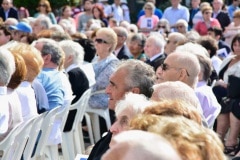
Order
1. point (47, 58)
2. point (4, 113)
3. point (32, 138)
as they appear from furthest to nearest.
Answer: point (47, 58), point (32, 138), point (4, 113)

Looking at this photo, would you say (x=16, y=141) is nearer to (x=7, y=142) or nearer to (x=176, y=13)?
(x=7, y=142)

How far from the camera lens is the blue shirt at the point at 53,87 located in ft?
24.2

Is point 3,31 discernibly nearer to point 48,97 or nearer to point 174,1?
point 48,97

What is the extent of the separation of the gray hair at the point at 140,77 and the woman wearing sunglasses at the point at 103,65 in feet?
12.4

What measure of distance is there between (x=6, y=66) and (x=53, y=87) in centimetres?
180

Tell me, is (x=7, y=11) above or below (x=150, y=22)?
above

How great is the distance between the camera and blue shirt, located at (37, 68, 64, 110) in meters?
7.38

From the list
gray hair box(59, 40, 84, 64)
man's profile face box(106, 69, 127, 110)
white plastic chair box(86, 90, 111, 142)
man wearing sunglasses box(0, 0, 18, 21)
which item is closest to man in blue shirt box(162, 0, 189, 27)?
man wearing sunglasses box(0, 0, 18, 21)

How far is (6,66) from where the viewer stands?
18.6ft

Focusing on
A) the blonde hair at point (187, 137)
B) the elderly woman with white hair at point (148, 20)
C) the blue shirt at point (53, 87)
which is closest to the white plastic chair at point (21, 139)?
the blue shirt at point (53, 87)

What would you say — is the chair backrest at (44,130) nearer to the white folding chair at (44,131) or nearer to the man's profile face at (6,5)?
the white folding chair at (44,131)

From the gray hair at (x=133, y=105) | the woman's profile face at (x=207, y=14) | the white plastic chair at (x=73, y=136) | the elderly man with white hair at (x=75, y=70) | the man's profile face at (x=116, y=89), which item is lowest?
the woman's profile face at (x=207, y=14)

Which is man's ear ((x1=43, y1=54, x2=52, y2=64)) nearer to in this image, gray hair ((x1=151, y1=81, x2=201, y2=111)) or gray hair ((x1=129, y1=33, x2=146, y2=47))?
gray hair ((x1=151, y1=81, x2=201, y2=111))

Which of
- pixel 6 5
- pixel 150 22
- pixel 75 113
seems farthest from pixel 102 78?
pixel 6 5
